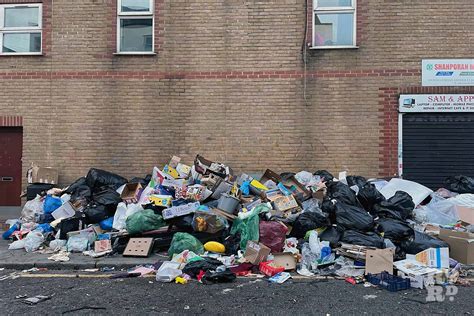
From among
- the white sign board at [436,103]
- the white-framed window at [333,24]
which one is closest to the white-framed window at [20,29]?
the white-framed window at [333,24]

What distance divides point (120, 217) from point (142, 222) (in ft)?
2.68

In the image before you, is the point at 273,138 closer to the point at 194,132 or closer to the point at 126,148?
the point at 194,132

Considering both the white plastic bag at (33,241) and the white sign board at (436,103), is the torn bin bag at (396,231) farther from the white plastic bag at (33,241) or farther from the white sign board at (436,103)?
→ the white plastic bag at (33,241)

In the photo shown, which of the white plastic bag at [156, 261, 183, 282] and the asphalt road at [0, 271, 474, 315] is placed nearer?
the asphalt road at [0, 271, 474, 315]

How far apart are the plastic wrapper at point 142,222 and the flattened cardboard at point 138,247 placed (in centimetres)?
16

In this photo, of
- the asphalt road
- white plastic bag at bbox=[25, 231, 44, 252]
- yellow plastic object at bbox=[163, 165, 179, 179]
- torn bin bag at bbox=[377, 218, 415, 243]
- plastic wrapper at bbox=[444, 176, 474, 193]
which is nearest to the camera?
the asphalt road

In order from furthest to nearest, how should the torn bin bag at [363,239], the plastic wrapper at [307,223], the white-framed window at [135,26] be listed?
the white-framed window at [135,26] → the plastic wrapper at [307,223] → the torn bin bag at [363,239]

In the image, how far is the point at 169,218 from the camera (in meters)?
6.77

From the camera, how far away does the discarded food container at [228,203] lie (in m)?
7.00

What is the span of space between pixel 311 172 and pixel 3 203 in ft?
23.1

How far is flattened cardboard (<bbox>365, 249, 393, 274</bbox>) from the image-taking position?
5.51 meters

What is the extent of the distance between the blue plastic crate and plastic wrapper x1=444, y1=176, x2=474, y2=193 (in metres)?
3.79

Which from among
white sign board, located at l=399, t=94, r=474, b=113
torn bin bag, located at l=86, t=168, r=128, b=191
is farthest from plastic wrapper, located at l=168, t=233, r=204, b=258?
white sign board, located at l=399, t=94, r=474, b=113

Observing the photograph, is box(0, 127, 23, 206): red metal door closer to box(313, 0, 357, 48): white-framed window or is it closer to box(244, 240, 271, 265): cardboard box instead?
box(244, 240, 271, 265): cardboard box
